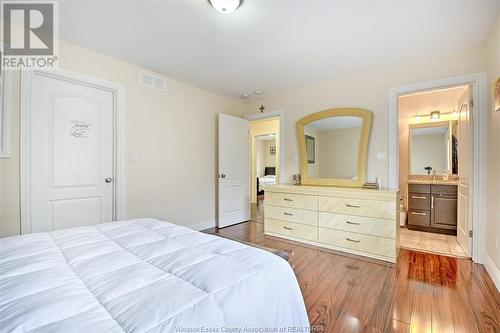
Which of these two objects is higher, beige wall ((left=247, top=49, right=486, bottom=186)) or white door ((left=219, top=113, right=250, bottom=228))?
beige wall ((left=247, top=49, right=486, bottom=186))

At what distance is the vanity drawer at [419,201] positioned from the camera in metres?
3.79

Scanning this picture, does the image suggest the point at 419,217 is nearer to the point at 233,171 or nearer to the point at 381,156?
the point at 381,156

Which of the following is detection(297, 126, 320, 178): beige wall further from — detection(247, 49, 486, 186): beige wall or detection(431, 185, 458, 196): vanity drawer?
detection(431, 185, 458, 196): vanity drawer

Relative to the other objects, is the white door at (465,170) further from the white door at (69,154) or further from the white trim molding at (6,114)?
the white trim molding at (6,114)

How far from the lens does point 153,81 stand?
315 cm

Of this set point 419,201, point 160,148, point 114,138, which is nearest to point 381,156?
point 419,201

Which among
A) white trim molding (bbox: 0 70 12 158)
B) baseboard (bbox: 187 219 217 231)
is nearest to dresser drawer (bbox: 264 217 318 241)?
baseboard (bbox: 187 219 217 231)

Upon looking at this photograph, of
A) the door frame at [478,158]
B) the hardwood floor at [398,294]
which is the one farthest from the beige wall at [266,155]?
the door frame at [478,158]

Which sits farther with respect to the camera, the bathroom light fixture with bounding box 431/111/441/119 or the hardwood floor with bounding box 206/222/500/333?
the bathroom light fixture with bounding box 431/111/441/119

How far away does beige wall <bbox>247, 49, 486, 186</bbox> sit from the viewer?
103 inches

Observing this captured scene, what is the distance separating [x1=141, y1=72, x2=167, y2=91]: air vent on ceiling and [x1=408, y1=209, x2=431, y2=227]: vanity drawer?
14.5ft

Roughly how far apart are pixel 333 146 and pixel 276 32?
72.8 inches

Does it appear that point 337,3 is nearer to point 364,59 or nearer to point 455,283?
point 364,59

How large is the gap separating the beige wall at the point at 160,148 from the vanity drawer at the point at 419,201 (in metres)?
3.36
